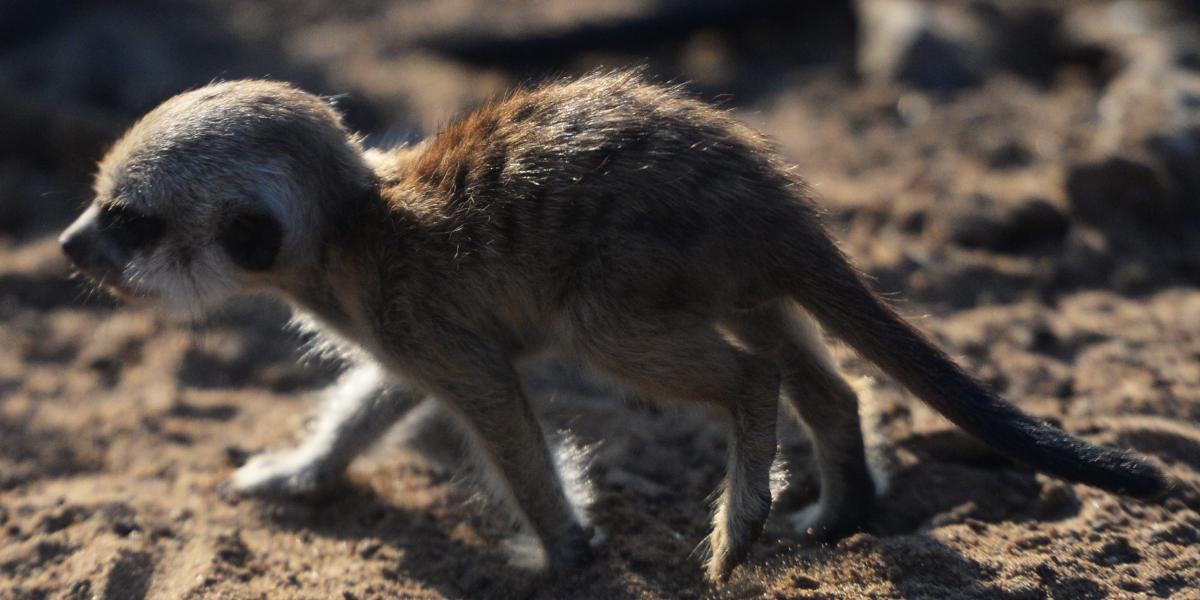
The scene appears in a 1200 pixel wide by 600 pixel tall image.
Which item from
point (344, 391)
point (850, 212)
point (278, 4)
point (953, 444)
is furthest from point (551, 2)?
point (953, 444)

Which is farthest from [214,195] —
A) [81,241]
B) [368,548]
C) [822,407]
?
[822,407]

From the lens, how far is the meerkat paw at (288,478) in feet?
16.7

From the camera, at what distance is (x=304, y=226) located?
454cm

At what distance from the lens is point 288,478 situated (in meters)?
5.10

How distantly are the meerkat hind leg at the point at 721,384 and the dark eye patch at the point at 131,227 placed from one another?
5.93 feet

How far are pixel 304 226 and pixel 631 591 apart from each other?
75.7 inches

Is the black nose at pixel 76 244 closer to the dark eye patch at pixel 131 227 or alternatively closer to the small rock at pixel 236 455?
the dark eye patch at pixel 131 227

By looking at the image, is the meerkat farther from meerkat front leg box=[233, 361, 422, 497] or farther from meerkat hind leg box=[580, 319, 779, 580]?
meerkat front leg box=[233, 361, 422, 497]

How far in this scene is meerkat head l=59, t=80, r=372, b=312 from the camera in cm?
442

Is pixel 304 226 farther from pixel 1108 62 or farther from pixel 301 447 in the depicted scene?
pixel 1108 62

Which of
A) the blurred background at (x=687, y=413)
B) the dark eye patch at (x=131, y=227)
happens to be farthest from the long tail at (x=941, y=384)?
the dark eye patch at (x=131, y=227)

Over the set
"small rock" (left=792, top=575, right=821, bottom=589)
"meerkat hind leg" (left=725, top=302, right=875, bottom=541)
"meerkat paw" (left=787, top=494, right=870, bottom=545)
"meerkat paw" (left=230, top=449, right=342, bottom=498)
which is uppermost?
"meerkat hind leg" (left=725, top=302, right=875, bottom=541)

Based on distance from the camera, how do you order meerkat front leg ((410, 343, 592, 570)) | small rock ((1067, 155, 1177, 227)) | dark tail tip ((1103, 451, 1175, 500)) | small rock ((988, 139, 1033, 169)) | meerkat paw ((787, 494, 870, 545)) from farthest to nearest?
small rock ((988, 139, 1033, 169))
small rock ((1067, 155, 1177, 227))
meerkat paw ((787, 494, 870, 545))
meerkat front leg ((410, 343, 592, 570))
dark tail tip ((1103, 451, 1175, 500))

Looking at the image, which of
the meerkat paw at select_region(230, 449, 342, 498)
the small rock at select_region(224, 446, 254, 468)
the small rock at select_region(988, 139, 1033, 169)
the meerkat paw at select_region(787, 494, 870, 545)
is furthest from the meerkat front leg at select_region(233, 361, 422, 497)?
the small rock at select_region(988, 139, 1033, 169)
